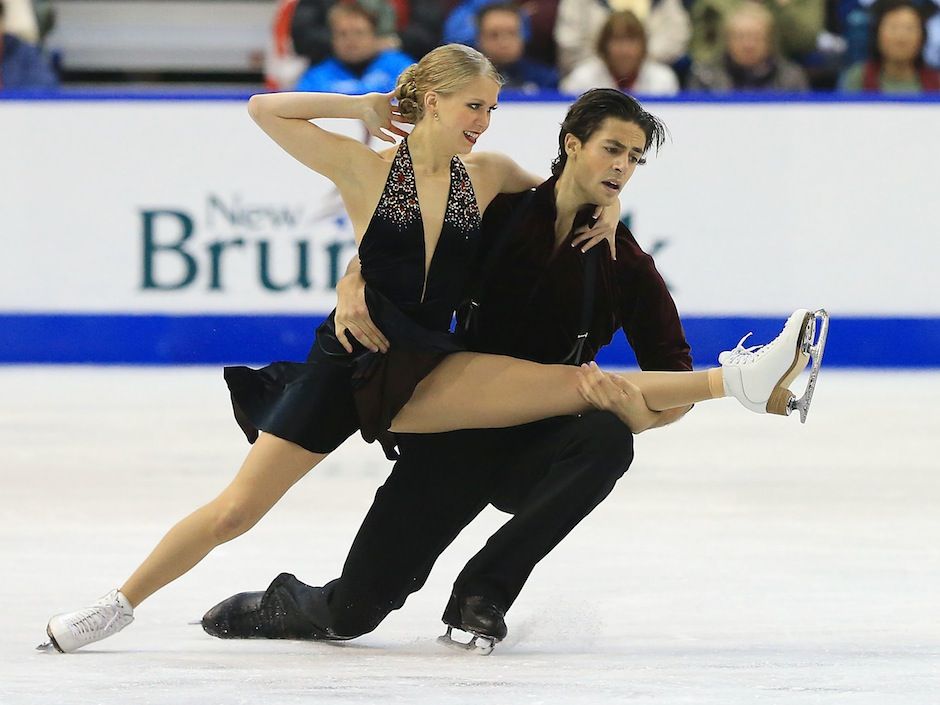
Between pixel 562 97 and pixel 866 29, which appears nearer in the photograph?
pixel 562 97

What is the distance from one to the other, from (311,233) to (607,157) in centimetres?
402

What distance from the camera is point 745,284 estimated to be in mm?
6828

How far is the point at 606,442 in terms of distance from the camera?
279 centimetres

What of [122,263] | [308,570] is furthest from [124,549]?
[122,263]

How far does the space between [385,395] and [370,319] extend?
133 millimetres

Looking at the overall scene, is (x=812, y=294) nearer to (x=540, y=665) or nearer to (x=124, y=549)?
(x=124, y=549)

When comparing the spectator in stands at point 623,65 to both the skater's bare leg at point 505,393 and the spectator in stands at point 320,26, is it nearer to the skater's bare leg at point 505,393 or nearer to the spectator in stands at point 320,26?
the spectator in stands at point 320,26

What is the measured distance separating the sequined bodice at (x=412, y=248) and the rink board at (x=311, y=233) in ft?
13.0

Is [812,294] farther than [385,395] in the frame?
Yes

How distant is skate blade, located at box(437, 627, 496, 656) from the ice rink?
3 cm

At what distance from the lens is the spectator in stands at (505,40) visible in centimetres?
739

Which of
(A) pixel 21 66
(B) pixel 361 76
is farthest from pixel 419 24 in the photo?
(A) pixel 21 66

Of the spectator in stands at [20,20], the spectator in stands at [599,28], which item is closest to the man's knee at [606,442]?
the spectator in stands at [599,28]

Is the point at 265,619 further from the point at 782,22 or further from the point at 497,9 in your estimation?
the point at 782,22
